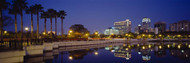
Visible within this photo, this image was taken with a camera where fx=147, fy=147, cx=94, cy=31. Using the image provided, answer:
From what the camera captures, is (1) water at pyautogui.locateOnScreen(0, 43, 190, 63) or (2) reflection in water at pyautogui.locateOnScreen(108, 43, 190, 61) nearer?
(1) water at pyautogui.locateOnScreen(0, 43, 190, 63)

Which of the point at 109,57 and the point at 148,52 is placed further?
the point at 148,52

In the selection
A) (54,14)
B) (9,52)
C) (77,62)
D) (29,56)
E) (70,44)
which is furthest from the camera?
(54,14)

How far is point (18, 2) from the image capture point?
33531 millimetres

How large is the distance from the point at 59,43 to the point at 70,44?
12.1 ft

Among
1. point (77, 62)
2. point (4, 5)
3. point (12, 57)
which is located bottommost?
point (77, 62)

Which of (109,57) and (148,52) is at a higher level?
(109,57)

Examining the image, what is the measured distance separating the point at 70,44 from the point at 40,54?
16.7 meters

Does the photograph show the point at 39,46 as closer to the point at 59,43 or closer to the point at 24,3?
the point at 59,43

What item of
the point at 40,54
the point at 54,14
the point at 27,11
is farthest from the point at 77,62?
the point at 54,14

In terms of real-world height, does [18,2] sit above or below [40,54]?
above

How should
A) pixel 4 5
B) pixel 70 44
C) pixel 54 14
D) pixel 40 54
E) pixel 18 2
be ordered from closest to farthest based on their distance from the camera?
pixel 40 54 → pixel 4 5 → pixel 18 2 → pixel 70 44 → pixel 54 14

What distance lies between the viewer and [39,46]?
21.8 m

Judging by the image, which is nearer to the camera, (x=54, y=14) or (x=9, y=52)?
(x=9, y=52)

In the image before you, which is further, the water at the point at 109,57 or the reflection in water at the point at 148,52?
the reflection in water at the point at 148,52
